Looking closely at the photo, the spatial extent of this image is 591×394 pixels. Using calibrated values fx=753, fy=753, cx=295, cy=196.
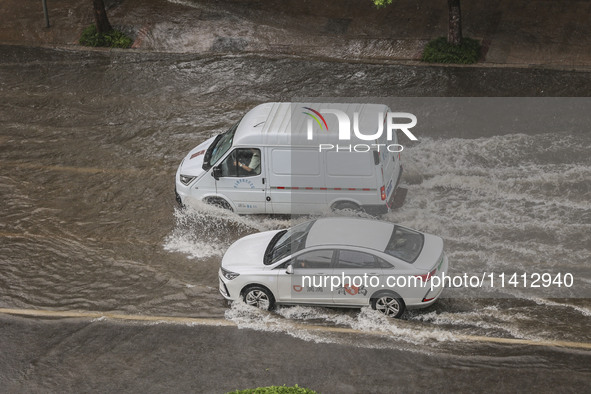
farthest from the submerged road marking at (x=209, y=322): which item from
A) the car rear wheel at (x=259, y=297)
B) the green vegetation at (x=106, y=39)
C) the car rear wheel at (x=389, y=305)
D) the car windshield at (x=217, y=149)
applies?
the green vegetation at (x=106, y=39)

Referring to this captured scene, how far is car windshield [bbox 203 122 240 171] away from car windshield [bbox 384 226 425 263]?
452 centimetres

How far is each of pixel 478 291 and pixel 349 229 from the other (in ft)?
8.67

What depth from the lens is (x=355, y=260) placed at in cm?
1295

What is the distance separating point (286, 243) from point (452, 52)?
11.2m

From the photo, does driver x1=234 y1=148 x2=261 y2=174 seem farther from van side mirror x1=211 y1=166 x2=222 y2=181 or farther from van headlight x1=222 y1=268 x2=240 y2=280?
van headlight x1=222 y1=268 x2=240 y2=280

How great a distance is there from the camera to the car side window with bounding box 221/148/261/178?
15.8 m

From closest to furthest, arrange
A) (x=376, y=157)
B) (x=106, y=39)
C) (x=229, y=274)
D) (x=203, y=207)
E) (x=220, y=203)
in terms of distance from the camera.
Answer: (x=229, y=274) → (x=376, y=157) → (x=220, y=203) → (x=203, y=207) → (x=106, y=39)

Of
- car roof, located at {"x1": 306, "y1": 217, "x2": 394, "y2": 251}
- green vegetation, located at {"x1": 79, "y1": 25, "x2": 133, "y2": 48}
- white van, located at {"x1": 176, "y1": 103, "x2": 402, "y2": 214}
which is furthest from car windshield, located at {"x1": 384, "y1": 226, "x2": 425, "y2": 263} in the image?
green vegetation, located at {"x1": 79, "y1": 25, "x2": 133, "y2": 48}

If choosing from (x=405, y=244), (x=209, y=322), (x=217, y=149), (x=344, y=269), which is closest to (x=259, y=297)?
(x=209, y=322)

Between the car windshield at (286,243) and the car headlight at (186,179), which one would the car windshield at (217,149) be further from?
the car windshield at (286,243)

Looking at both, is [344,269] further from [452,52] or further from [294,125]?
[452,52]

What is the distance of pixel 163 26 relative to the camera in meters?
25.8

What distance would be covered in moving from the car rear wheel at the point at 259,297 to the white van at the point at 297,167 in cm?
283

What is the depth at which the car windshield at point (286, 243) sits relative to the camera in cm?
1346
